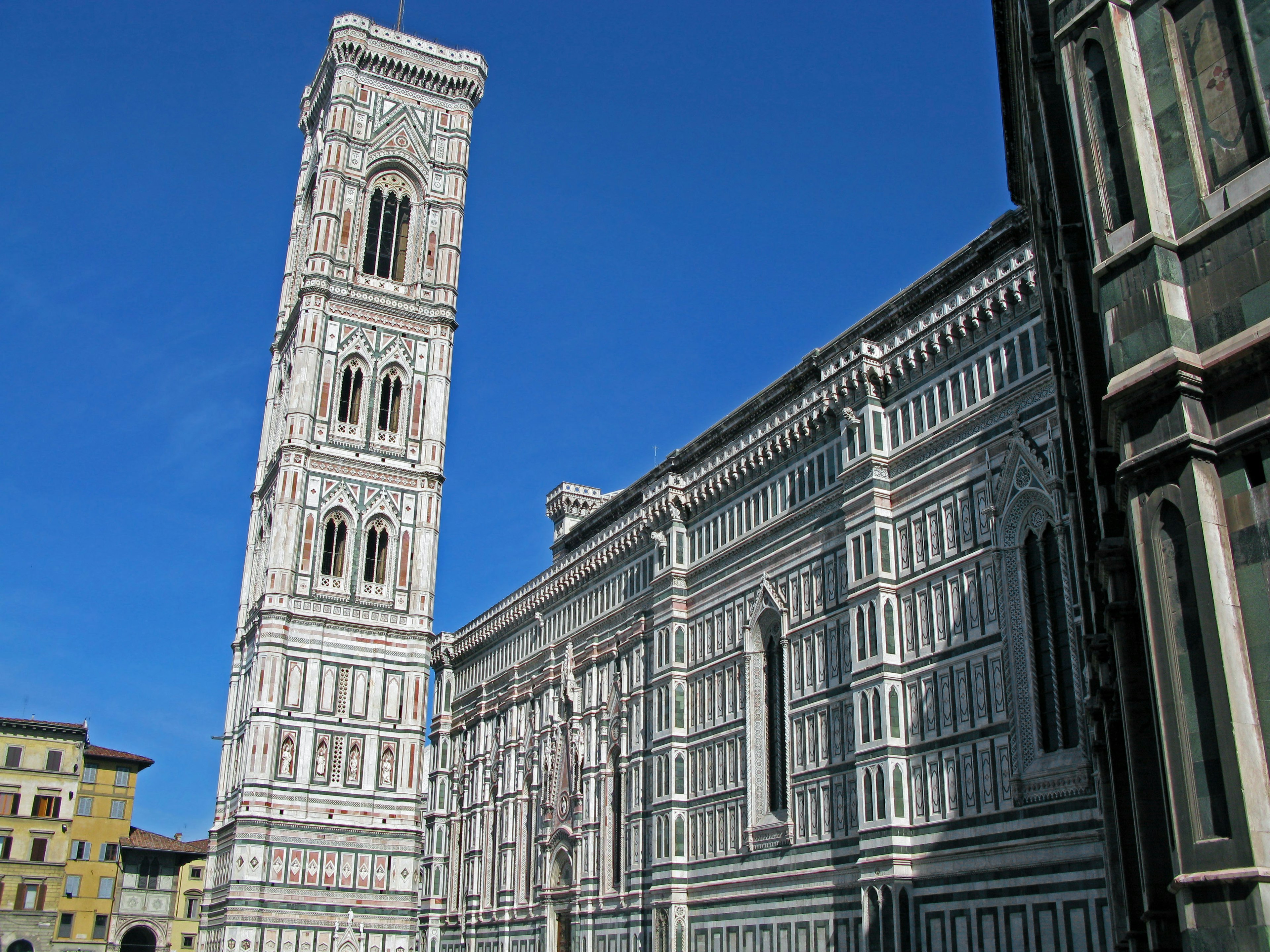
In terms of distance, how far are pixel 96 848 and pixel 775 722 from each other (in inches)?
1762

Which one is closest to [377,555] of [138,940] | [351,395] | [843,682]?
[351,395]

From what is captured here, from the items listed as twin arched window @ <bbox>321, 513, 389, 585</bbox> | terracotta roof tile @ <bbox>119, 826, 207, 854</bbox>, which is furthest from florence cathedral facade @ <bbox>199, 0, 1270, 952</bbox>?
terracotta roof tile @ <bbox>119, 826, 207, 854</bbox>

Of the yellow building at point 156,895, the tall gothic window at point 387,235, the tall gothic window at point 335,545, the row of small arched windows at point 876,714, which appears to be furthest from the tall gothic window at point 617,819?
the yellow building at point 156,895

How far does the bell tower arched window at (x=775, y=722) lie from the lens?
3428 cm

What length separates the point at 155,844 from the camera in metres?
65.6

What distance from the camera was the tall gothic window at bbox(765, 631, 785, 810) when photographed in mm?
34281

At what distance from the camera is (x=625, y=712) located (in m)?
42.2

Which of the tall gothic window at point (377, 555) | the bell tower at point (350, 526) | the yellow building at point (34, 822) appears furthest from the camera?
the yellow building at point (34, 822)

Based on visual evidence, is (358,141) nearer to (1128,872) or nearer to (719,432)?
(719,432)

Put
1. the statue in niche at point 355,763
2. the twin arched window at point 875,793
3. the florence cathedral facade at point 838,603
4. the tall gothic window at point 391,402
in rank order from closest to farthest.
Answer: the florence cathedral facade at point 838,603
the twin arched window at point 875,793
the statue in niche at point 355,763
the tall gothic window at point 391,402

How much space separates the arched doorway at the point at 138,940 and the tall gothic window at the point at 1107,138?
67.3 meters

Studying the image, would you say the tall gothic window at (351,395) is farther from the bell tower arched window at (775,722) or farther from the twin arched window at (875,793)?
the twin arched window at (875,793)

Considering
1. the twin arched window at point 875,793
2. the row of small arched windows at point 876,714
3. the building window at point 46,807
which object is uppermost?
the building window at point 46,807

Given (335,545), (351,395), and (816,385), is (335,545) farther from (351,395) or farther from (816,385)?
(816,385)
